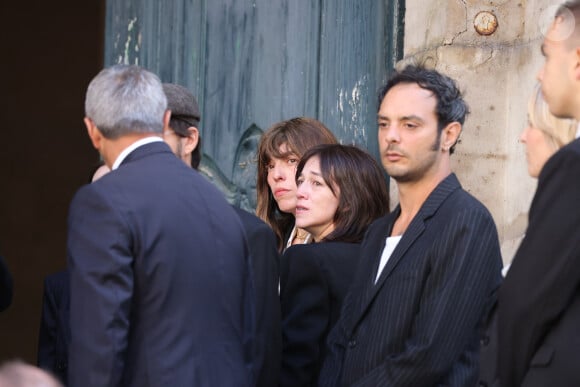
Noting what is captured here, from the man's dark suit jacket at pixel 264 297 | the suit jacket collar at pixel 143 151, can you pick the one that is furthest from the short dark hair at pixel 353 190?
the suit jacket collar at pixel 143 151

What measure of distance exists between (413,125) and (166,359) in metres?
1.17

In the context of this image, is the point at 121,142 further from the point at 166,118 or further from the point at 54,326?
the point at 54,326

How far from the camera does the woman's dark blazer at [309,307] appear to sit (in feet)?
14.6

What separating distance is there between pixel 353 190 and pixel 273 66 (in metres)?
1.33

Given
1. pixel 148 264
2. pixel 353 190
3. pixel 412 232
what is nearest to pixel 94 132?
pixel 148 264

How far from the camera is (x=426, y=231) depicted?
3.95 m

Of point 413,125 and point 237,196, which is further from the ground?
point 413,125

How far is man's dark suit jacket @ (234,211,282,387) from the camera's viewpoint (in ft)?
13.8

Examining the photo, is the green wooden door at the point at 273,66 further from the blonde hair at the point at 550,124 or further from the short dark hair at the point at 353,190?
the blonde hair at the point at 550,124

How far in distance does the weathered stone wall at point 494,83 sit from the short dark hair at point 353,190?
74 cm

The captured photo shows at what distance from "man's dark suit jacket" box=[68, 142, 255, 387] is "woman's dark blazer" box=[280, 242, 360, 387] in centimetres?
71

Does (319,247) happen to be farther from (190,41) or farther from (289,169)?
(190,41)

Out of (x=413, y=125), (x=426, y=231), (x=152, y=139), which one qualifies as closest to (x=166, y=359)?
(x=152, y=139)

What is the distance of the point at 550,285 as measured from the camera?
302cm
